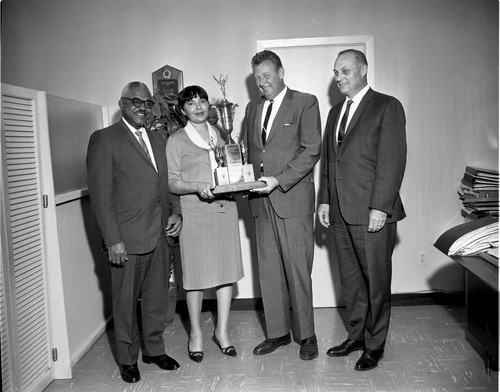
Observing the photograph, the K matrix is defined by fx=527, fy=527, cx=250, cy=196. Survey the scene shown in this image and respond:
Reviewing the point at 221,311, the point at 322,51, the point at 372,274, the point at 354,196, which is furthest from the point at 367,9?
the point at 221,311

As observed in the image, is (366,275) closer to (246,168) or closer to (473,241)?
(473,241)

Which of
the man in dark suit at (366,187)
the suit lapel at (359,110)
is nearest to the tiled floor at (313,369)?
the man in dark suit at (366,187)

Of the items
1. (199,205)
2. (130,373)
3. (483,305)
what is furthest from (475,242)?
(130,373)

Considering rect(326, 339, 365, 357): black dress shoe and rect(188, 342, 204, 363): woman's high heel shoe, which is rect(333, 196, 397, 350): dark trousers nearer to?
rect(326, 339, 365, 357): black dress shoe

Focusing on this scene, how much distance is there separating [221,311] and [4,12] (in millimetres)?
2774

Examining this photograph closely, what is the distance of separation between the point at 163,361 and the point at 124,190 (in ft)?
3.44

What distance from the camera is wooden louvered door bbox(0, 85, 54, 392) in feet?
8.20

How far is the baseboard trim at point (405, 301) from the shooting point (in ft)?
13.3

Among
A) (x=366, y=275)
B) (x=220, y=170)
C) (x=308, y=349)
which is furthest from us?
(x=308, y=349)

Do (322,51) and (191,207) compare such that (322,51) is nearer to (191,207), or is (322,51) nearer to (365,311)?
(191,207)

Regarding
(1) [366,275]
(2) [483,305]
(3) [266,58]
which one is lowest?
(2) [483,305]

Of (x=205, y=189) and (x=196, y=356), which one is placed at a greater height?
(x=205, y=189)

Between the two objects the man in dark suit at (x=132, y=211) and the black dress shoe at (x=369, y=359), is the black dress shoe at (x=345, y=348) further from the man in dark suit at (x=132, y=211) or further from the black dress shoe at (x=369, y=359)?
the man in dark suit at (x=132, y=211)

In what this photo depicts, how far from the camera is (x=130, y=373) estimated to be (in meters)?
2.94
